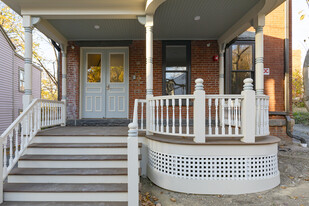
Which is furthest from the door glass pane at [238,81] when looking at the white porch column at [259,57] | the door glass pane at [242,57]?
the white porch column at [259,57]

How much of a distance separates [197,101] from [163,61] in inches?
130

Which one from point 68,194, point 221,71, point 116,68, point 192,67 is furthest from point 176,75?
point 68,194

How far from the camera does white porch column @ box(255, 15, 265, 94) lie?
4164 mm

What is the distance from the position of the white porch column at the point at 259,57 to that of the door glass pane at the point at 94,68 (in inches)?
180

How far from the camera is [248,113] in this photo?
3318 millimetres

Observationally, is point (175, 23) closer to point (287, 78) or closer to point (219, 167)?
point (219, 167)

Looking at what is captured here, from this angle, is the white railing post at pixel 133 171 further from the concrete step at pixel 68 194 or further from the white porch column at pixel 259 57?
the white porch column at pixel 259 57

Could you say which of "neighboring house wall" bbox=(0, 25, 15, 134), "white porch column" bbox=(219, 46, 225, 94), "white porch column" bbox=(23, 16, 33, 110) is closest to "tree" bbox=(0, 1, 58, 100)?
"neighboring house wall" bbox=(0, 25, 15, 134)

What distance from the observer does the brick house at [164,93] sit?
332 centimetres

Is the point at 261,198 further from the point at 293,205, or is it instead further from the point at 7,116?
the point at 7,116

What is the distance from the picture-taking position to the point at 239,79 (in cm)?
632

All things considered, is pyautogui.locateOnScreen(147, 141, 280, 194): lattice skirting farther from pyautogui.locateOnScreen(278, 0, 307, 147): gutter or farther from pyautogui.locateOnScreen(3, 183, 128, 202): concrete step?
pyautogui.locateOnScreen(278, 0, 307, 147): gutter

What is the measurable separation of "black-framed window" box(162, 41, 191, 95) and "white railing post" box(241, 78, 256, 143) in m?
2.99

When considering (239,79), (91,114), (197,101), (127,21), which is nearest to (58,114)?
(91,114)
